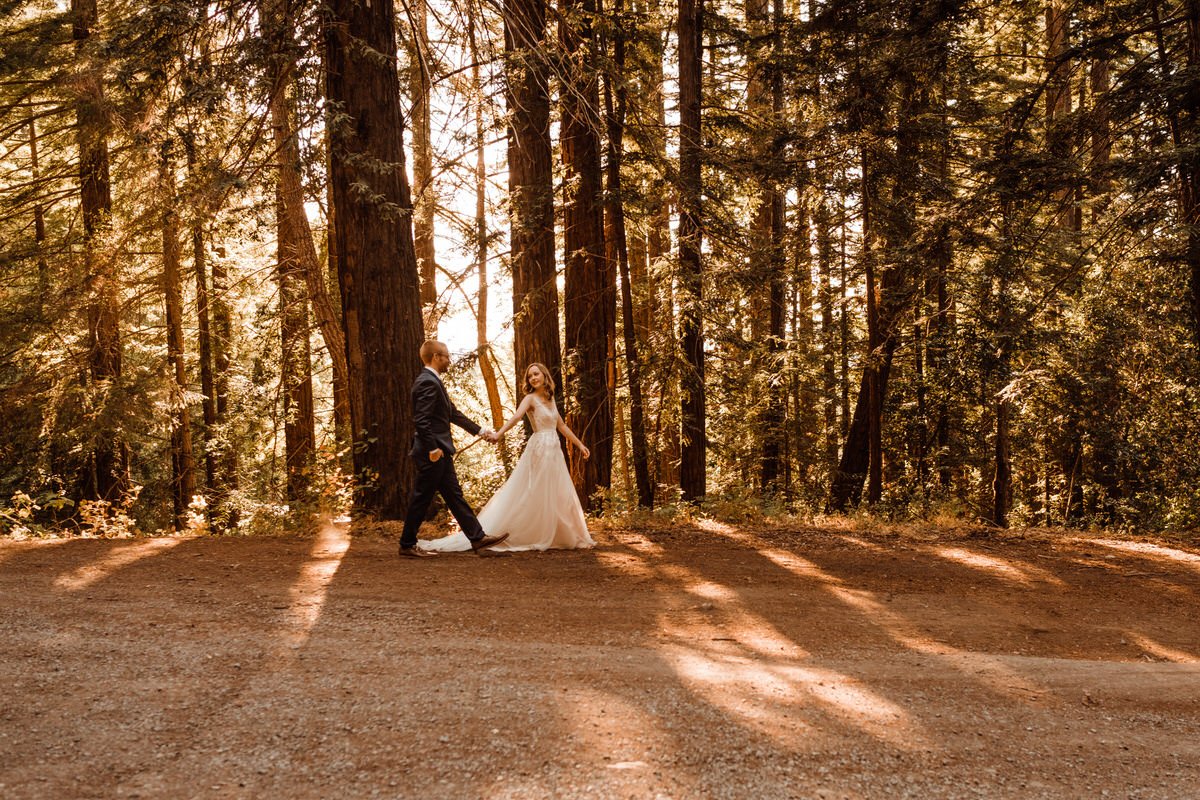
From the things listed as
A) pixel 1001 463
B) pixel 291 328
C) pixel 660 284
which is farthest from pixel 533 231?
pixel 1001 463

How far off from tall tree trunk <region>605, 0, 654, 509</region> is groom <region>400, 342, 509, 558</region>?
5.29m

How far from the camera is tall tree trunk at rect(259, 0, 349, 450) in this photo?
33.0 ft

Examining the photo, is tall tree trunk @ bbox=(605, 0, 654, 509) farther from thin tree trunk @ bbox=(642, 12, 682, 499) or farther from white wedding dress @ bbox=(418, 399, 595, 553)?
white wedding dress @ bbox=(418, 399, 595, 553)

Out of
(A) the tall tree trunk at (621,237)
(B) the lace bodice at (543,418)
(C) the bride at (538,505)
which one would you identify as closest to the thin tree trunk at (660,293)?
(A) the tall tree trunk at (621,237)

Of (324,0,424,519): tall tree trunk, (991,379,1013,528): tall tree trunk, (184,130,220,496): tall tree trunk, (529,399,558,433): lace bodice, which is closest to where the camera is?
(529,399,558,433): lace bodice

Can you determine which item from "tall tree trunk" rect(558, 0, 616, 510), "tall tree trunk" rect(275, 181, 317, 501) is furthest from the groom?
"tall tree trunk" rect(275, 181, 317, 501)

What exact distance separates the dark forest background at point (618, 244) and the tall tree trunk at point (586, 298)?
6 centimetres

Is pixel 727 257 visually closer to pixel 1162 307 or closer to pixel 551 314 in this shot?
pixel 551 314

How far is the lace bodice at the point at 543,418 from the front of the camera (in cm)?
928

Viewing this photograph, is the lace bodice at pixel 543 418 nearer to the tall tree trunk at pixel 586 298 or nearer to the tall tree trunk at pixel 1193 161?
the tall tree trunk at pixel 586 298

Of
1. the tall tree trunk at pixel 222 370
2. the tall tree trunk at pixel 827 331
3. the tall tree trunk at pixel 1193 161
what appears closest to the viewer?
the tall tree trunk at pixel 1193 161

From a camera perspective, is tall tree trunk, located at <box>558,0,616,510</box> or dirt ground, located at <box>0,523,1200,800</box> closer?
dirt ground, located at <box>0,523,1200,800</box>

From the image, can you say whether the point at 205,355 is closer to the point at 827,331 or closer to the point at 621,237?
the point at 621,237

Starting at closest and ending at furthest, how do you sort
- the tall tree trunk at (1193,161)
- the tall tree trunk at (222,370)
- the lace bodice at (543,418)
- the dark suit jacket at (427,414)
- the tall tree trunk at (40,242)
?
the dark suit jacket at (427,414)
the tall tree trunk at (1193,161)
the lace bodice at (543,418)
the tall tree trunk at (40,242)
the tall tree trunk at (222,370)
